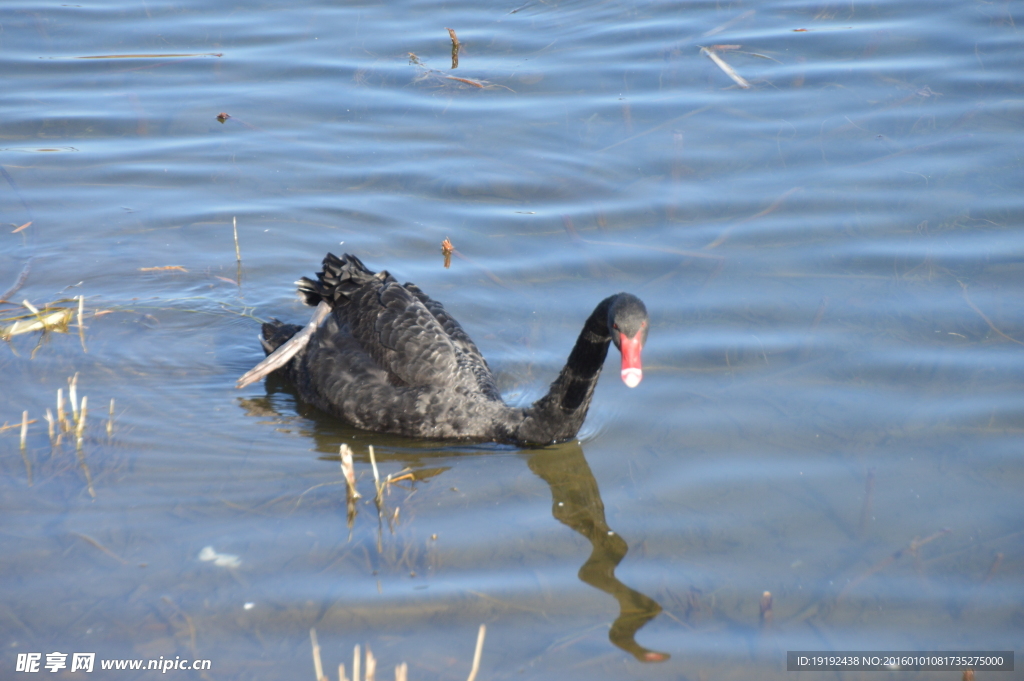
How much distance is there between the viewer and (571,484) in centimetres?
556

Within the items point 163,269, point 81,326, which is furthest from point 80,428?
point 163,269

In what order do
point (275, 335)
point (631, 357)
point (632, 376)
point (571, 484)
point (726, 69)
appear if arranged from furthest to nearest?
1. point (726, 69)
2. point (275, 335)
3. point (571, 484)
4. point (631, 357)
5. point (632, 376)

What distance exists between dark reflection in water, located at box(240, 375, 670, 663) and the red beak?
834 millimetres

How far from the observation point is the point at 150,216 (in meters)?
8.30

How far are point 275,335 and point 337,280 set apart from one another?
621 millimetres

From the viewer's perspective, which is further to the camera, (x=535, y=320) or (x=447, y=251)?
(x=447, y=251)

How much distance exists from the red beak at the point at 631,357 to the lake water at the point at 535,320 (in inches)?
33.9

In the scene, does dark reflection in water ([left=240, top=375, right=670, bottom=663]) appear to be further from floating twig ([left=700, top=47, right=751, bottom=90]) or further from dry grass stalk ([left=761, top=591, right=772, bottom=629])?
floating twig ([left=700, top=47, right=751, bottom=90])

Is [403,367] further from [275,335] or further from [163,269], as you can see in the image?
[163,269]

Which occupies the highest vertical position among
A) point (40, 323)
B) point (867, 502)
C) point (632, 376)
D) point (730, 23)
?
point (730, 23)

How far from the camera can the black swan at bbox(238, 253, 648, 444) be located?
5742 millimetres

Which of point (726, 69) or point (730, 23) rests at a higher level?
point (730, 23)

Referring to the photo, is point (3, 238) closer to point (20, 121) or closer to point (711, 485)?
point (20, 121)

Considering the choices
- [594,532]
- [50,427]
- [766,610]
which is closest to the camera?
[766,610]
